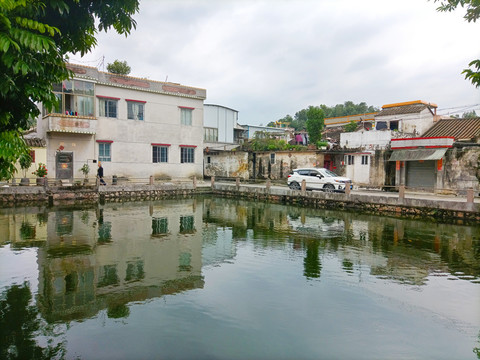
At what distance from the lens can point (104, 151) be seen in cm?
2516

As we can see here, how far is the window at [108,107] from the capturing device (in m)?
24.9

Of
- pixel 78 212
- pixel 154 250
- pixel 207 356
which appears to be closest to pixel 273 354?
pixel 207 356

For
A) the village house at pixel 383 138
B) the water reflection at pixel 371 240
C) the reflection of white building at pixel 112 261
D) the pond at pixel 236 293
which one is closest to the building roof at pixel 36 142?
the reflection of white building at pixel 112 261

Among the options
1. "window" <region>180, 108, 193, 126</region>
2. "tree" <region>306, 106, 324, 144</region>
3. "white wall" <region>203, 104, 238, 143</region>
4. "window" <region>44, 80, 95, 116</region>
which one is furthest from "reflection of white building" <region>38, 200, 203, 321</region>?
"white wall" <region>203, 104, 238, 143</region>

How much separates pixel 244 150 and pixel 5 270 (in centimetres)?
2520

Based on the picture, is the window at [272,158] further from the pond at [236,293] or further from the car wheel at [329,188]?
the pond at [236,293]

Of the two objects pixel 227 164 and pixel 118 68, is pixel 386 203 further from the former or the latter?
pixel 118 68

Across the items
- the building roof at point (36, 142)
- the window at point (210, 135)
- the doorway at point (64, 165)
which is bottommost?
the doorway at point (64, 165)

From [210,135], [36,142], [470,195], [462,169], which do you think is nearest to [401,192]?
[470,195]

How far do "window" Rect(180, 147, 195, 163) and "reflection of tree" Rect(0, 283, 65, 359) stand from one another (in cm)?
2232

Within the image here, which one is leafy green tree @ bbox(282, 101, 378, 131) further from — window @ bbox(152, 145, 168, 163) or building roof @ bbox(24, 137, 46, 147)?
building roof @ bbox(24, 137, 46, 147)

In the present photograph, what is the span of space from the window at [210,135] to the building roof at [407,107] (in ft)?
54.8

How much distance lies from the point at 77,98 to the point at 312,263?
2045 centimetres

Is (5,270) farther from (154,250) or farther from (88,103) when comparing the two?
(88,103)
